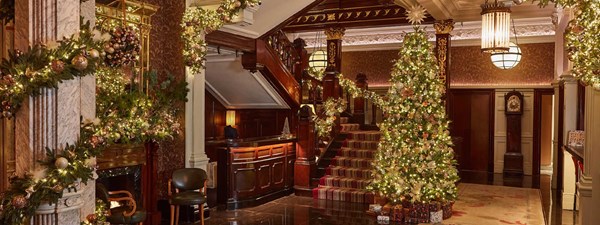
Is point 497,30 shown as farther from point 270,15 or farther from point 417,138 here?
point 270,15

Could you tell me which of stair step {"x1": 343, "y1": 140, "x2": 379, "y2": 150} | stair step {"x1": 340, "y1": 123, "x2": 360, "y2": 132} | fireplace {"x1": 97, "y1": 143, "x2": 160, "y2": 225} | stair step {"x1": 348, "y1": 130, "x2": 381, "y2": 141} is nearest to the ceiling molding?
stair step {"x1": 340, "y1": 123, "x2": 360, "y2": 132}

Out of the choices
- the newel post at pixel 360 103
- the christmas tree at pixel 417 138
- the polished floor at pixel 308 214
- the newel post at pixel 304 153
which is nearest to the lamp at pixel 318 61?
the newel post at pixel 360 103

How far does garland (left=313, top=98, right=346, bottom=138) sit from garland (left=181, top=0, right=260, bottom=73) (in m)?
3.71

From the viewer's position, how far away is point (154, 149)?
6.50 meters

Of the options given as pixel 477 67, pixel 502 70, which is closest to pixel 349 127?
pixel 477 67

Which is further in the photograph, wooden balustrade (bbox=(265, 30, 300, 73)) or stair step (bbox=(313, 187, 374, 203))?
wooden balustrade (bbox=(265, 30, 300, 73))

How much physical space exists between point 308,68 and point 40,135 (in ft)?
27.9

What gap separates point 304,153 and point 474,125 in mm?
5692

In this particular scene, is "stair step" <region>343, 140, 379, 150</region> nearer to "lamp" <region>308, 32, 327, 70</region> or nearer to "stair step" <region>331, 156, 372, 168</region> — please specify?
"stair step" <region>331, 156, 372, 168</region>

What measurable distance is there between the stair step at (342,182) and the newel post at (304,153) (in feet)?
0.87

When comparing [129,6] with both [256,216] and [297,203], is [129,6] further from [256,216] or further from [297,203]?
[297,203]

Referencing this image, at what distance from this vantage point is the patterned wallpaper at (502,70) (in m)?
12.7

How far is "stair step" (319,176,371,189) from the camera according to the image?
30.7 ft

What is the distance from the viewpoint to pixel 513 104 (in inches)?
509
